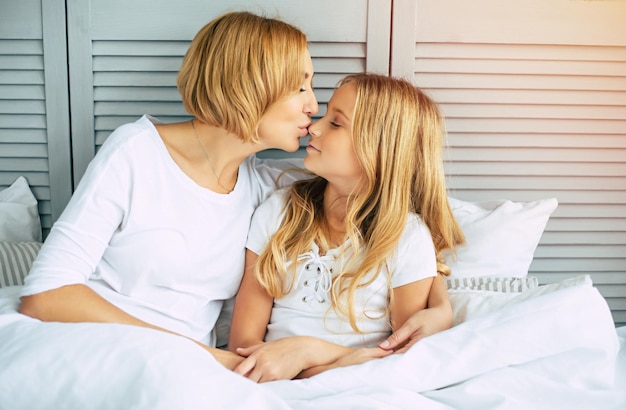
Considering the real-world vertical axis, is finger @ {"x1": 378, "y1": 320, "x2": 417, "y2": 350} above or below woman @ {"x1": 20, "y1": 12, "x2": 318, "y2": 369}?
below

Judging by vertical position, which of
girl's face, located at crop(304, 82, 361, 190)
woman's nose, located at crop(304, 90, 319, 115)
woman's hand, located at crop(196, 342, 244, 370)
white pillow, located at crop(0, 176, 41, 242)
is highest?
woman's nose, located at crop(304, 90, 319, 115)

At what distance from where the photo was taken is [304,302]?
144 cm

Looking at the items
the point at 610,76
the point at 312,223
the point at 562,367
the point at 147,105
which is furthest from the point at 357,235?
the point at 610,76

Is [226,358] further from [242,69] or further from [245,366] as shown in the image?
[242,69]

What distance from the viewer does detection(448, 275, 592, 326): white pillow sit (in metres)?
1.36

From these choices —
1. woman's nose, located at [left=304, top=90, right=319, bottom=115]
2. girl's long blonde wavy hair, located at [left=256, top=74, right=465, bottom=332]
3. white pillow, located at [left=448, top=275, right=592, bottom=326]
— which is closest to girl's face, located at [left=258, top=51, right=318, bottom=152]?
woman's nose, located at [left=304, top=90, right=319, bottom=115]

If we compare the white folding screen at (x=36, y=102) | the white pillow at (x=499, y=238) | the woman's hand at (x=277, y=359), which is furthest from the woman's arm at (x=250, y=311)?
the white folding screen at (x=36, y=102)

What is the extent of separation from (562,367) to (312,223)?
0.59 meters

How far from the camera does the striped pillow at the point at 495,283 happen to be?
4.96 feet

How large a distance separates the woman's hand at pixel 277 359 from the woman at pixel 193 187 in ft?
0.14

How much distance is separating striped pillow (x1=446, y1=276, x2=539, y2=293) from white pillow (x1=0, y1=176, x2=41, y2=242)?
102 cm

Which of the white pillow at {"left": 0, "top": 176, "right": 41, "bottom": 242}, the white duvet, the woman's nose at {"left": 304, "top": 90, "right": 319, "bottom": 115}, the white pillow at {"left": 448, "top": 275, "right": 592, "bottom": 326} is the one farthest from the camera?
the white pillow at {"left": 0, "top": 176, "right": 41, "bottom": 242}

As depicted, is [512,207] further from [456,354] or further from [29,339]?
[29,339]

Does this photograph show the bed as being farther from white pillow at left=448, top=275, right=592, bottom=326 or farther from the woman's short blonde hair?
the woman's short blonde hair
